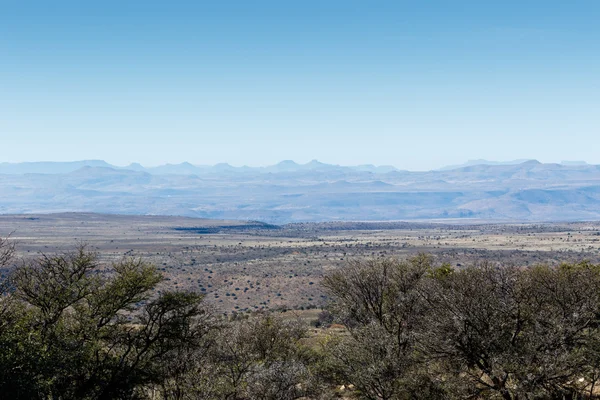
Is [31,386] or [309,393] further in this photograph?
[309,393]

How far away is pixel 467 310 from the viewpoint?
2186 centimetres

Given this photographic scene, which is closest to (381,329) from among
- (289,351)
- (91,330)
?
(289,351)

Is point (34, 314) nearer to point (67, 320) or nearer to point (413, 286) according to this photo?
point (67, 320)

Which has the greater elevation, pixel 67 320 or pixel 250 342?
pixel 67 320

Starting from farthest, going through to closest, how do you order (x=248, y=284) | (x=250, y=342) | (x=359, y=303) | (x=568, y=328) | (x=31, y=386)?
(x=248, y=284)
(x=359, y=303)
(x=250, y=342)
(x=568, y=328)
(x=31, y=386)

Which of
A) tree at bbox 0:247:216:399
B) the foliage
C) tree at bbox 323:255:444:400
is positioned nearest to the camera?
tree at bbox 0:247:216:399

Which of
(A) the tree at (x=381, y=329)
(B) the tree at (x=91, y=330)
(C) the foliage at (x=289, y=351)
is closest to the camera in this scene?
(B) the tree at (x=91, y=330)

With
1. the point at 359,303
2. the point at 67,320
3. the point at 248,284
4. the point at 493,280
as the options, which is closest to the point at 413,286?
the point at 359,303

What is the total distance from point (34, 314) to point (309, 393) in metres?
12.7

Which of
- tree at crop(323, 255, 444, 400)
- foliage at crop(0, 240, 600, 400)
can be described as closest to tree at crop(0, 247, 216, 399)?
foliage at crop(0, 240, 600, 400)

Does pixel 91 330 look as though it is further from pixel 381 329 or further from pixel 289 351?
pixel 381 329

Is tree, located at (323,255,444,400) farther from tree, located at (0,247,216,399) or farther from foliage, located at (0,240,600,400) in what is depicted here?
tree, located at (0,247,216,399)

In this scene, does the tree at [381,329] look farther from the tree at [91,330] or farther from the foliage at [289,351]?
the tree at [91,330]

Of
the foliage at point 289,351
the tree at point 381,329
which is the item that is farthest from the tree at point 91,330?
the tree at point 381,329
